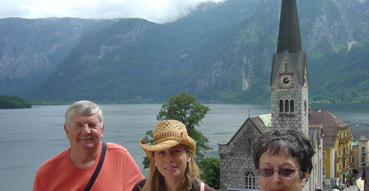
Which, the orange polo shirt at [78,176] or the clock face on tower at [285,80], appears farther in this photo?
the clock face on tower at [285,80]

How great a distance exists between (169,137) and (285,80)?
67.9 ft

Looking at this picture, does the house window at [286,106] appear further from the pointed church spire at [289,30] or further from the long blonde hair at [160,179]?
the long blonde hair at [160,179]

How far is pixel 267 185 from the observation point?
3098mm

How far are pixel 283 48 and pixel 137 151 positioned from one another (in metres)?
35.3

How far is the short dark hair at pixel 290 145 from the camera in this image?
10.1 feet

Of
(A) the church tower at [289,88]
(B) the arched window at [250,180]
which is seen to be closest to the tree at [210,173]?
(B) the arched window at [250,180]

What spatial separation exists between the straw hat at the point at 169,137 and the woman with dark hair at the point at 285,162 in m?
0.92

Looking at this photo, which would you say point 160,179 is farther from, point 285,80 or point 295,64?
point 295,64

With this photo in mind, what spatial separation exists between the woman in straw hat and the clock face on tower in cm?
2038

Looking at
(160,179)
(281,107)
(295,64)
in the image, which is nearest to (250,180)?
(281,107)

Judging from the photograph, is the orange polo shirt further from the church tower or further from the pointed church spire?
the pointed church spire

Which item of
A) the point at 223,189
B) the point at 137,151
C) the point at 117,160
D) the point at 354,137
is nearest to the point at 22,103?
the point at 137,151

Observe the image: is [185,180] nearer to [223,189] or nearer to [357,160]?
[223,189]

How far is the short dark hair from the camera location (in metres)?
3.09
